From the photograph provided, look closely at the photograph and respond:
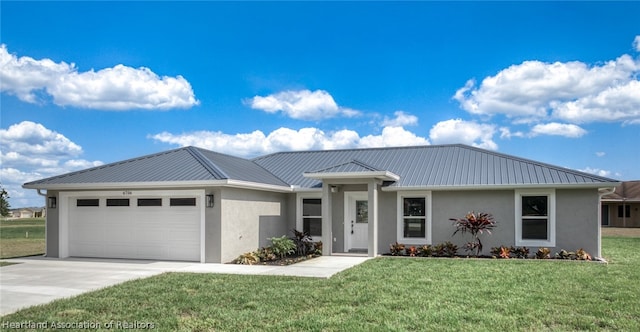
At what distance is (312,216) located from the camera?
738 inches

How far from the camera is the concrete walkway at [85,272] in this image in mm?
9703

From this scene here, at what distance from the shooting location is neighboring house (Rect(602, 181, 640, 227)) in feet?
136

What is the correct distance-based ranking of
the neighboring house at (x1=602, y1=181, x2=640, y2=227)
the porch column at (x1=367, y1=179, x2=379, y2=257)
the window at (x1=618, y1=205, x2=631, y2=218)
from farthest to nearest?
the window at (x1=618, y1=205, x2=631, y2=218), the neighboring house at (x1=602, y1=181, x2=640, y2=227), the porch column at (x1=367, y1=179, x2=379, y2=257)

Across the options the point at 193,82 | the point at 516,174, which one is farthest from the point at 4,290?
the point at 516,174

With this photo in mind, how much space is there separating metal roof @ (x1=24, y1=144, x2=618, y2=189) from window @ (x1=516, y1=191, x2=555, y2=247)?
2.04 feet

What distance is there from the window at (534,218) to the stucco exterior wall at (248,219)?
8.04m

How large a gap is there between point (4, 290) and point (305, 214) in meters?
10.4

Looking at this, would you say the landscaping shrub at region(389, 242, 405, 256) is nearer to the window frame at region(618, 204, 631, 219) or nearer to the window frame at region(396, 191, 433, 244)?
the window frame at region(396, 191, 433, 244)

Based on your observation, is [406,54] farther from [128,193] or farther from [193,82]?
[128,193]

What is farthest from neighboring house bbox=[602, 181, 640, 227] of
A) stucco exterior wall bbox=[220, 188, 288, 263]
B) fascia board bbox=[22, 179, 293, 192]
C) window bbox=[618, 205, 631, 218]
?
fascia board bbox=[22, 179, 293, 192]

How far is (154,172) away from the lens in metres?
15.9

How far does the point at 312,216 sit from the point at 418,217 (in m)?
3.86

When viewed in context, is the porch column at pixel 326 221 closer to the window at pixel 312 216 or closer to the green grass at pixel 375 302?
the window at pixel 312 216

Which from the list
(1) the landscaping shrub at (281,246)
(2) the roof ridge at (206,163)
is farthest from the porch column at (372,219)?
(2) the roof ridge at (206,163)
